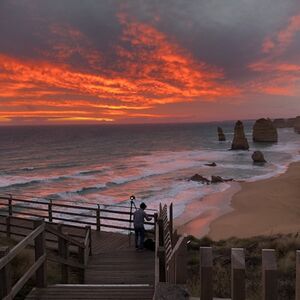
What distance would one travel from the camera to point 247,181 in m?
47.3

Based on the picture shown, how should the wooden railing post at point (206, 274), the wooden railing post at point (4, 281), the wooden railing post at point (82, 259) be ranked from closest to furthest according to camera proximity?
the wooden railing post at point (206, 274) < the wooden railing post at point (4, 281) < the wooden railing post at point (82, 259)

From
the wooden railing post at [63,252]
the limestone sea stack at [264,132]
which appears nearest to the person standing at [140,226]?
the wooden railing post at [63,252]

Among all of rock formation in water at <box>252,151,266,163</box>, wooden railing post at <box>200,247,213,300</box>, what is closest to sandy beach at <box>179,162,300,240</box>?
wooden railing post at <box>200,247,213,300</box>

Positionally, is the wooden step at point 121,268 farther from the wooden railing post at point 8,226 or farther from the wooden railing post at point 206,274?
the wooden railing post at point 206,274

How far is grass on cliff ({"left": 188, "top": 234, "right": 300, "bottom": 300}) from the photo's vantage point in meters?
7.87

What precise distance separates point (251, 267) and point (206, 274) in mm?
9061

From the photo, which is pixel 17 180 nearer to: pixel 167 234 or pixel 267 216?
pixel 267 216

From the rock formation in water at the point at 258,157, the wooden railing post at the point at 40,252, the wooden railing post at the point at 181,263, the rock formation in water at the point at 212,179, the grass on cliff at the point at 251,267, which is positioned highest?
the wooden railing post at the point at 181,263

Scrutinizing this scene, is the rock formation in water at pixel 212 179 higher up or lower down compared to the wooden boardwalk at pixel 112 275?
lower down

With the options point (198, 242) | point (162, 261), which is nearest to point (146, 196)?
point (198, 242)

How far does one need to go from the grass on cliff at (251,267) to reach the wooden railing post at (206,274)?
13.3 ft

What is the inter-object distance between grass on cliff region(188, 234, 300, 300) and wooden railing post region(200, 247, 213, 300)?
405cm

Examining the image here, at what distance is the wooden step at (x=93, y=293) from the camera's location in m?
6.39

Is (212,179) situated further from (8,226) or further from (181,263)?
(181,263)
